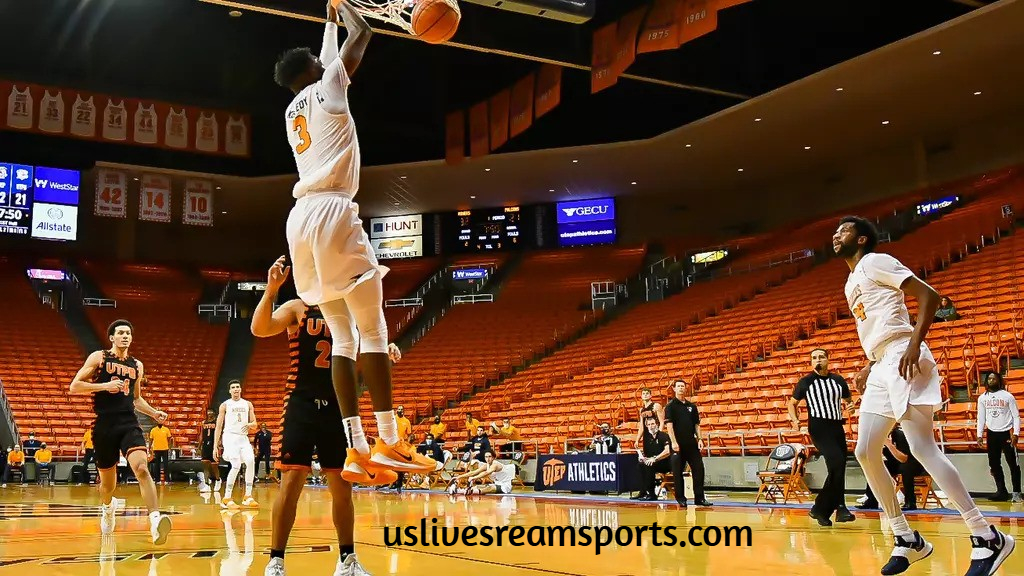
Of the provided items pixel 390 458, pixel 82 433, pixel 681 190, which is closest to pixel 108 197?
pixel 82 433

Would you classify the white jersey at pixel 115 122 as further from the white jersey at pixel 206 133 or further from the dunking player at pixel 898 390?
the dunking player at pixel 898 390

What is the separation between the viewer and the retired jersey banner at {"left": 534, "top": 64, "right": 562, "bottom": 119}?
17125mm

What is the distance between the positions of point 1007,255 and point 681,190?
36.9ft

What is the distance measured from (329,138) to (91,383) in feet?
14.2

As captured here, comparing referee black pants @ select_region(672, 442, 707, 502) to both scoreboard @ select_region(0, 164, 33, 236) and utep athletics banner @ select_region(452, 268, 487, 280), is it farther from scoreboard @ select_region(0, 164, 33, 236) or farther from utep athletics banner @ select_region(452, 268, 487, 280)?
scoreboard @ select_region(0, 164, 33, 236)

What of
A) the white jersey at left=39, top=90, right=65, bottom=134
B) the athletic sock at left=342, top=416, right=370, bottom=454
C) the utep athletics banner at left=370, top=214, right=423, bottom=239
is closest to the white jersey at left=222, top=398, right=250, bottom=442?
the athletic sock at left=342, top=416, right=370, bottom=454

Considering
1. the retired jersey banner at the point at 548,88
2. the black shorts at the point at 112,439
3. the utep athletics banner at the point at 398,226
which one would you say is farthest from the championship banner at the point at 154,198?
the black shorts at the point at 112,439

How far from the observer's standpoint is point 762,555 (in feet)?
17.0

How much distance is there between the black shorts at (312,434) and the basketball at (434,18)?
2.00 m

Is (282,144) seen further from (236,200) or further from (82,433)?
(82,433)

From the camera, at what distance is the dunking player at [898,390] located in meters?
4.20

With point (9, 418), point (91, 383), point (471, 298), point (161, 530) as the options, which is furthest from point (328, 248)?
point (471, 298)

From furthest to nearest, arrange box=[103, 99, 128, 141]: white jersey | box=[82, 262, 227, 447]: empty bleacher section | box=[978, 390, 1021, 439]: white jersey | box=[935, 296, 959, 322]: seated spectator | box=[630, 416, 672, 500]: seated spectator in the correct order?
box=[82, 262, 227, 447]: empty bleacher section → box=[103, 99, 128, 141]: white jersey → box=[935, 296, 959, 322]: seated spectator → box=[630, 416, 672, 500]: seated spectator → box=[978, 390, 1021, 439]: white jersey

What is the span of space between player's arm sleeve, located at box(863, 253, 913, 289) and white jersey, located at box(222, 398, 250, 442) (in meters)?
9.51
